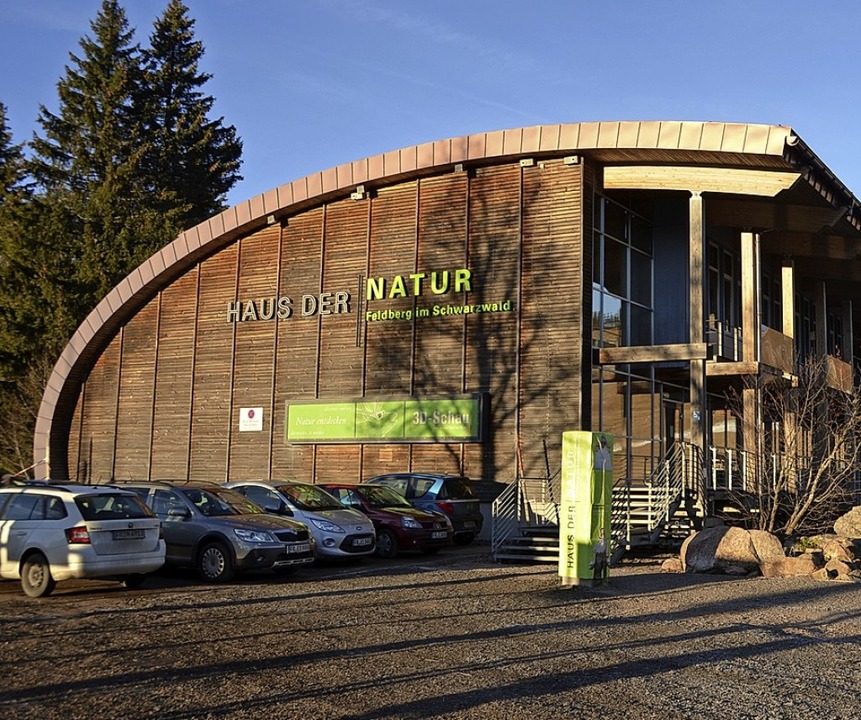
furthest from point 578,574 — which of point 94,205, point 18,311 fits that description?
point 94,205

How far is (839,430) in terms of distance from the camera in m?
21.0

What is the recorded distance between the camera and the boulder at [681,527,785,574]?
16.9 m

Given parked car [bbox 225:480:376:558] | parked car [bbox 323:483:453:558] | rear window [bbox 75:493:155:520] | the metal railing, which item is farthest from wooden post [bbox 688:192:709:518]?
rear window [bbox 75:493:155:520]

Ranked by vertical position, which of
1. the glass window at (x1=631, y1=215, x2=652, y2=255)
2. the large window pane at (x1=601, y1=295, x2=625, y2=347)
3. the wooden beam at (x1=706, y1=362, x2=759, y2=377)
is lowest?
the wooden beam at (x1=706, y1=362, x2=759, y2=377)

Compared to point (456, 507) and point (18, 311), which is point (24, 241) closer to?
point (18, 311)

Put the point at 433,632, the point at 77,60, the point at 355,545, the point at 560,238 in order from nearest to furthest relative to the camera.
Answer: the point at 433,632
the point at 355,545
the point at 560,238
the point at 77,60

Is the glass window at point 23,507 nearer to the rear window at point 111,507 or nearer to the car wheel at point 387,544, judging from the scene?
the rear window at point 111,507

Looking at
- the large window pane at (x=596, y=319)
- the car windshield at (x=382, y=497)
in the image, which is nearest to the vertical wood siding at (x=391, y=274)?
the large window pane at (x=596, y=319)

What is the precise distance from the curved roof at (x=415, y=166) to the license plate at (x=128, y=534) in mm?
14224

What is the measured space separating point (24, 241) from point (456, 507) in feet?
79.9

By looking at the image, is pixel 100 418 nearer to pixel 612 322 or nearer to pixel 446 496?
pixel 446 496

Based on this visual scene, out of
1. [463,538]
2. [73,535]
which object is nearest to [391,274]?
[463,538]

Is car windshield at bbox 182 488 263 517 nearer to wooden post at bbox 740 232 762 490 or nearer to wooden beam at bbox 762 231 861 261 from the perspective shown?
wooden post at bbox 740 232 762 490

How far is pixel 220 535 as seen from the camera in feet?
48.6
